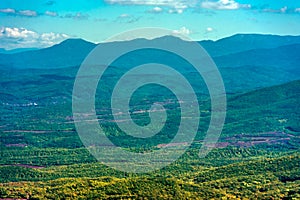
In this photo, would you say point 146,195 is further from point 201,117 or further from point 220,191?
point 201,117

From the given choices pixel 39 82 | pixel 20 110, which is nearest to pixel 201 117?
pixel 20 110

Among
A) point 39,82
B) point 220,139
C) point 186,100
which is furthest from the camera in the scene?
point 39,82

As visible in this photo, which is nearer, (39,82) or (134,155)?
(134,155)

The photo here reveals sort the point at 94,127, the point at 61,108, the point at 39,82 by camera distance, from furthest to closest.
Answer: the point at 39,82 → the point at 61,108 → the point at 94,127

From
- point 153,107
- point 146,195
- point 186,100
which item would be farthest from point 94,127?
point 146,195

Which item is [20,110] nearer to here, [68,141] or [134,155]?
[68,141]

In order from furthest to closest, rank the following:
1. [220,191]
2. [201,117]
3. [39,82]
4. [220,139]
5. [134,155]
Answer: [39,82]
[201,117]
[220,139]
[134,155]
[220,191]

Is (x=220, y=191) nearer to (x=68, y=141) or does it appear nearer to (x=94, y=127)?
(x=68, y=141)

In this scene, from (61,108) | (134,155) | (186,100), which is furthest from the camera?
(186,100)

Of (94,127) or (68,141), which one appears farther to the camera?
(94,127)
